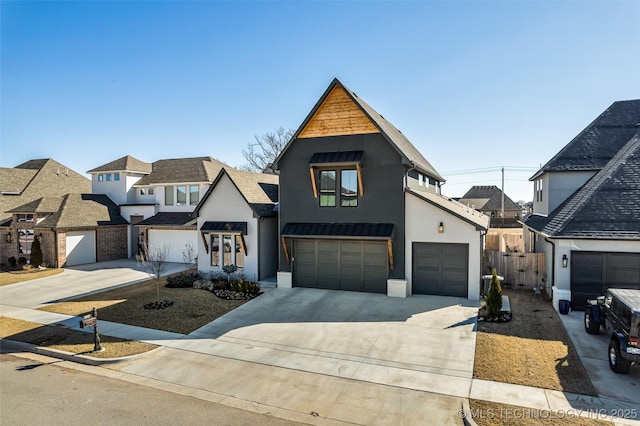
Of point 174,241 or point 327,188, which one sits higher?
point 327,188

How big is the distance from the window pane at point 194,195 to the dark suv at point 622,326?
81.0ft

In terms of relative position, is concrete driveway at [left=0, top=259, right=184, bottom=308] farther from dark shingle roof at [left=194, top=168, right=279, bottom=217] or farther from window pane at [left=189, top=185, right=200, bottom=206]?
dark shingle roof at [left=194, top=168, right=279, bottom=217]

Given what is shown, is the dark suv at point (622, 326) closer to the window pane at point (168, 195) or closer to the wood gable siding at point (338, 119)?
the wood gable siding at point (338, 119)

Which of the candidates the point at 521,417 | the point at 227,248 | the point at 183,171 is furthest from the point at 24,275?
the point at 521,417

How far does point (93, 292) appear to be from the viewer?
17.0 metres

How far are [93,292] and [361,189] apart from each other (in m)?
13.7

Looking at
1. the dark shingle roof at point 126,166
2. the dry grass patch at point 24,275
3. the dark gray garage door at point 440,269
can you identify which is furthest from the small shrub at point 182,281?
the dark shingle roof at point 126,166

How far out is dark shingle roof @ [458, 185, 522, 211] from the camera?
58.3 meters

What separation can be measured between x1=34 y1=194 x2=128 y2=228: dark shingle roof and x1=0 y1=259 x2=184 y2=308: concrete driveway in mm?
3060

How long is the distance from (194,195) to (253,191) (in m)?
9.29

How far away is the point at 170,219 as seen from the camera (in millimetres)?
26031

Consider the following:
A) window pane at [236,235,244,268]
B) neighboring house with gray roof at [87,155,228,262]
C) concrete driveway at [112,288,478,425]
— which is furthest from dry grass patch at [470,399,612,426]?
neighboring house with gray roof at [87,155,228,262]

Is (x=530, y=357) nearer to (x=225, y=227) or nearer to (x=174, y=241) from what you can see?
(x=225, y=227)

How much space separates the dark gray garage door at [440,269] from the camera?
48.6 ft
